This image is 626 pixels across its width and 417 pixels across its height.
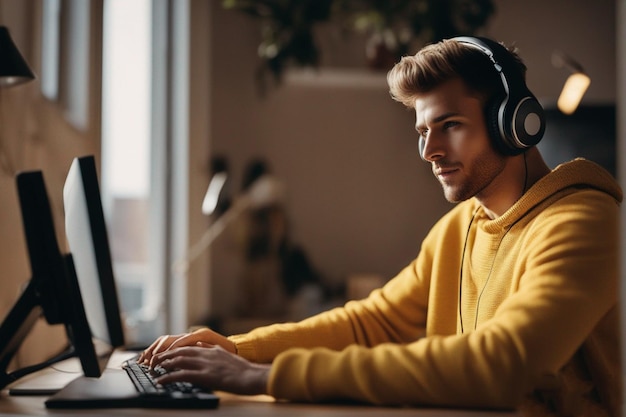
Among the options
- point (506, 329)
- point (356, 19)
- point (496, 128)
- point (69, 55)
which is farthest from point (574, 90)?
point (506, 329)

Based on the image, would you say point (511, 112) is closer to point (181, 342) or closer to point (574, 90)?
point (181, 342)

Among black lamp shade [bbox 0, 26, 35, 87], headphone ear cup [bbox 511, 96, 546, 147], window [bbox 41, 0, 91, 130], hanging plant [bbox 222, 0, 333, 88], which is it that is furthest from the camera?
hanging plant [bbox 222, 0, 333, 88]

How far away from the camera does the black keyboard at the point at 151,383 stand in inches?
40.7

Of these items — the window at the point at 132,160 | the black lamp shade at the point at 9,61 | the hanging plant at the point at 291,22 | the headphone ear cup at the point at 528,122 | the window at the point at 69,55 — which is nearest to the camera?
the headphone ear cup at the point at 528,122

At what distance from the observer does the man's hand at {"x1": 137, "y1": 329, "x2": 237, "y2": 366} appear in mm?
1282

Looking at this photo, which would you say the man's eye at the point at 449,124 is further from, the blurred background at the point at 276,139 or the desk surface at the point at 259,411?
the blurred background at the point at 276,139

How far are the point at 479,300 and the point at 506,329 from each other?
358 millimetres

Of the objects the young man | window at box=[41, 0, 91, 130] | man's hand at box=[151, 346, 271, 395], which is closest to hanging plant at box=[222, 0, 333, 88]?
window at box=[41, 0, 91, 130]

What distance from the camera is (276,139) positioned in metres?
4.14

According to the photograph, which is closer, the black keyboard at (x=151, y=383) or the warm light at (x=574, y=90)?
the black keyboard at (x=151, y=383)

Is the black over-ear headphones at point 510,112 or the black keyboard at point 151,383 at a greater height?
the black over-ear headphones at point 510,112

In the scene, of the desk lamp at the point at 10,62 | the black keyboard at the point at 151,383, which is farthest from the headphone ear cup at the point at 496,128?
the desk lamp at the point at 10,62

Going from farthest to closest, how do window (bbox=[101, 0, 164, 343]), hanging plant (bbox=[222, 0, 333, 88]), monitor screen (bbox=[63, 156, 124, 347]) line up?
hanging plant (bbox=[222, 0, 333, 88]) < window (bbox=[101, 0, 164, 343]) < monitor screen (bbox=[63, 156, 124, 347])

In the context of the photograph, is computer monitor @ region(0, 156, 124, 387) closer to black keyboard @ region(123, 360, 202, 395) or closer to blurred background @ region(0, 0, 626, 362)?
black keyboard @ region(123, 360, 202, 395)
